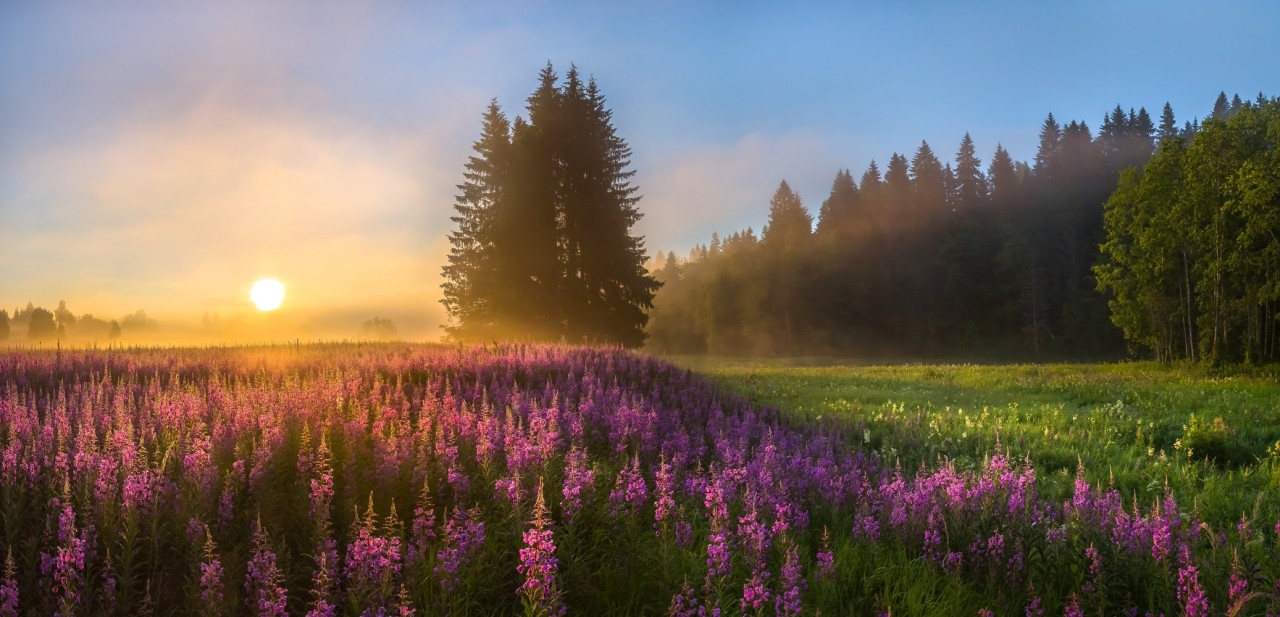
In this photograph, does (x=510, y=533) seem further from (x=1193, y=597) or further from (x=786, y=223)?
(x=786, y=223)

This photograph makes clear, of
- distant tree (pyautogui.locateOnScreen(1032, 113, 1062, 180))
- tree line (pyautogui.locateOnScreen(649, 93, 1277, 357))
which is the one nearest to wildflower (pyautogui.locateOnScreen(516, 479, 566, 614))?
tree line (pyautogui.locateOnScreen(649, 93, 1277, 357))

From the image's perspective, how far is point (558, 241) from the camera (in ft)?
103

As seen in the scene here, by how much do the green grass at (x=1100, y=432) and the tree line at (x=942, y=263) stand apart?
1953 inches

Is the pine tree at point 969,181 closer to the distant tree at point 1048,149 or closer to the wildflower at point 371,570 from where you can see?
the distant tree at point 1048,149

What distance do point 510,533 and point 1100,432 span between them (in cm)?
1050

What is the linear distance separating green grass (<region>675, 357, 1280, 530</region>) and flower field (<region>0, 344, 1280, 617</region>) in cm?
97

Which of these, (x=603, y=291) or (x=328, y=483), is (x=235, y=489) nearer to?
(x=328, y=483)

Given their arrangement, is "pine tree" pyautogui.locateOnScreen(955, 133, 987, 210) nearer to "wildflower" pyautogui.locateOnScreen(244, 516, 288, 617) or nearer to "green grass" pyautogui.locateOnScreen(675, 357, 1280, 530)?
"green grass" pyautogui.locateOnScreen(675, 357, 1280, 530)

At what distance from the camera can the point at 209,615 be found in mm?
2824

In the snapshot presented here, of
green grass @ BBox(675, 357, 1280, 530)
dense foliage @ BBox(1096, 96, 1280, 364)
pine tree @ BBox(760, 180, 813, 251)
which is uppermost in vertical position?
pine tree @ BBox(760, 180, 813, 251)


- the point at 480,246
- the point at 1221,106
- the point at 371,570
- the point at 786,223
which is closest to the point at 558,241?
the point at 480,246

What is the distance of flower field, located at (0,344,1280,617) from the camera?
125 inches

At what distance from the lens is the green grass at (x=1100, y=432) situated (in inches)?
286

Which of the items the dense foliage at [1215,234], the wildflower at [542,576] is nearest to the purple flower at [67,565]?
the wildflower at [542,576]
